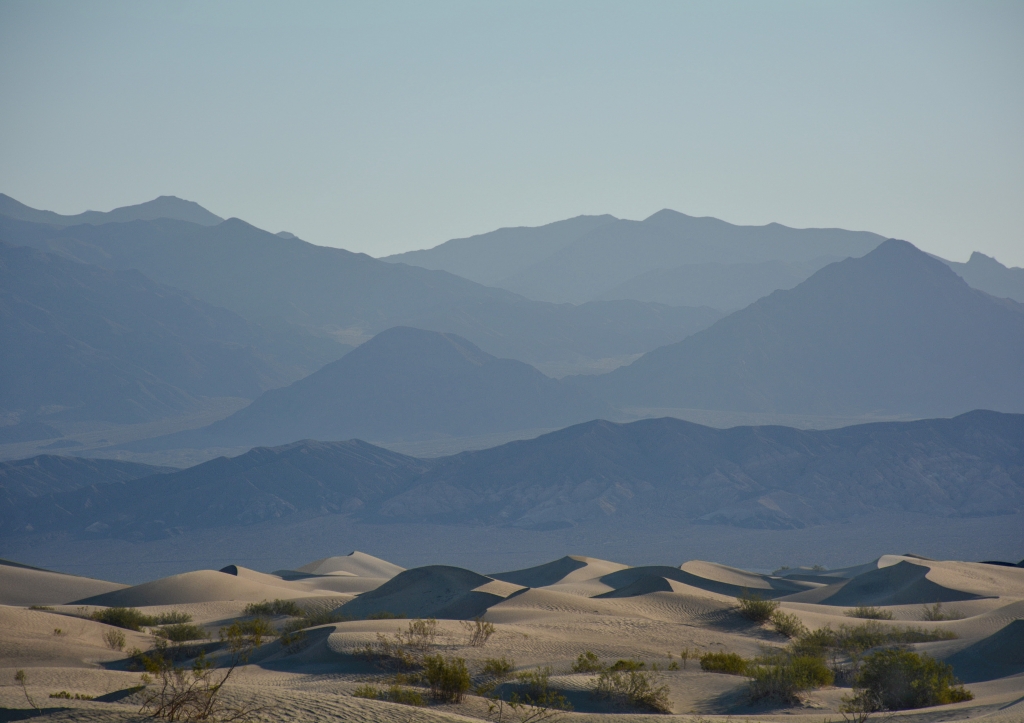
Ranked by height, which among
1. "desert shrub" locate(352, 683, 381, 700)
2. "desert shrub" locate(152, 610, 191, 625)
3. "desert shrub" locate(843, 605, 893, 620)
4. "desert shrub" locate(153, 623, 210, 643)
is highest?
"desert shrub" locate(152, 610, 191, 625)

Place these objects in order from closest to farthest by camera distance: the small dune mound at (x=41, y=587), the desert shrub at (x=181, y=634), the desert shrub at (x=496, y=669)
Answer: the desert shrub at (x=496, y=669) → the desert shrub at (x=181, y=634) → the small dune mound at (x=41, y=587)

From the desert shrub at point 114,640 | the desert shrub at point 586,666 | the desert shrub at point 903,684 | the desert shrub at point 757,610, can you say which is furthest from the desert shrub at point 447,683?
the desert shrub at point 757,610

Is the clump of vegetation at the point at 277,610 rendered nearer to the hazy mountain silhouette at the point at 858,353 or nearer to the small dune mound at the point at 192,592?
the small dune mound at the point at 192,592

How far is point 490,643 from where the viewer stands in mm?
17797

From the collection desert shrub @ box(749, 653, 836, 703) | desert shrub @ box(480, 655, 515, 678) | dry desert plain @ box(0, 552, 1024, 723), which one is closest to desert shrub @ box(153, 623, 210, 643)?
dry desert plain @ box(0, 552, 1024, 723)

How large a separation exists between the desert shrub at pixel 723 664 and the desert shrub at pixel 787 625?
480 centimetres

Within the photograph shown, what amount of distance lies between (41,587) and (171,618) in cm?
1422

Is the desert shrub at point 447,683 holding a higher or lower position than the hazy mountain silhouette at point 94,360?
lower

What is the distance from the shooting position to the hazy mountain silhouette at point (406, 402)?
143 metres

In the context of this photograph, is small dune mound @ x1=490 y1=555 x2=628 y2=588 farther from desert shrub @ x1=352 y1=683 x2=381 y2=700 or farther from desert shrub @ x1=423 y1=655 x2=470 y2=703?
desert shrub @ x1=352 y1=683 x2=381 y2=700

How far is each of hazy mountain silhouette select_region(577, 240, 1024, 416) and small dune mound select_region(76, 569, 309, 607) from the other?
118950mm

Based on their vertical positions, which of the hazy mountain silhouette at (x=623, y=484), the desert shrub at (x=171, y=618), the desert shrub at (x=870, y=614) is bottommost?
the desert shrub at (x=870, y=614)

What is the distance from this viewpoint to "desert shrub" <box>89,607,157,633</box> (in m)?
21.9

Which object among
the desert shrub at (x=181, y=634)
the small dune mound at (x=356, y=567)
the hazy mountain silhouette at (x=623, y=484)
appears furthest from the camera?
the hazy mountain silhouette at (x=623, y=484)
